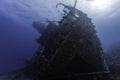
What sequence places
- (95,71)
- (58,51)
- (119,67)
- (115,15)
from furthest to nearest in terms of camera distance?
1. (115,15)
2. (119,67)
3. (95,71)
4. (58,51)

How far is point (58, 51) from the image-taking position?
7.60 m

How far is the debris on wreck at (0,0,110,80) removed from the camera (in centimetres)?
765

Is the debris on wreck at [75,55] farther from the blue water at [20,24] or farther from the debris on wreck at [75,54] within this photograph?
the blue water at [20,24]

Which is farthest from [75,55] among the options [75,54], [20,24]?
[20,24]

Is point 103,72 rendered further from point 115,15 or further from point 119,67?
point 115,15

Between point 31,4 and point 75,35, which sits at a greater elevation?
point 31,4

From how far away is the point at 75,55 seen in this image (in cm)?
789

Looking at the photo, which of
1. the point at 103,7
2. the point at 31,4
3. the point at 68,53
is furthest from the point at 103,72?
the point at 103,7

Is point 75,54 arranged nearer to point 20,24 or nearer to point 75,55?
point 75,55

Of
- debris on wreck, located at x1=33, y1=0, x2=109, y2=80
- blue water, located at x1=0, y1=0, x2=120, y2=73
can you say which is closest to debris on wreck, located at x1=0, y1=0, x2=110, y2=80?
debris on wreck, located at x1=33, y1=0, x2=109, y2=80

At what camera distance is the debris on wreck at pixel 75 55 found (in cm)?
765

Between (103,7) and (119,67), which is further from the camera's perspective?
(103,7)

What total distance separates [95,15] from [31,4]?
9943mm

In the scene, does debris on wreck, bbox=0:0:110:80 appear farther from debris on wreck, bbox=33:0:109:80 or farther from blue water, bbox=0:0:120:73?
blue water, bbox=0:0:120:73
